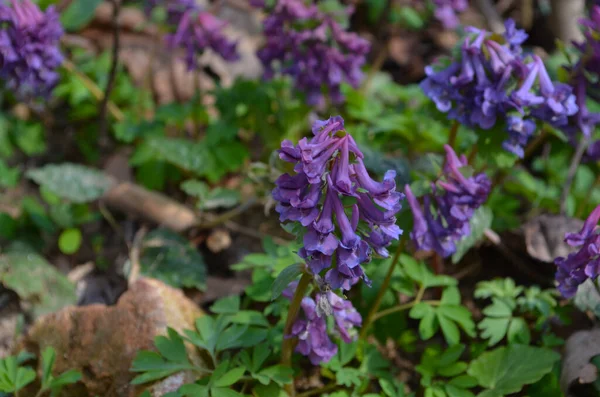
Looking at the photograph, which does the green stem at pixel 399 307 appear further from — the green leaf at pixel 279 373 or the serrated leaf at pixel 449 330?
the green leaf at pixel 279 373

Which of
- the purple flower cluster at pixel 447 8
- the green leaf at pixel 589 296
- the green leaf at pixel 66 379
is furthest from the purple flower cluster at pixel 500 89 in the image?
the green leaf at pixel 66 379

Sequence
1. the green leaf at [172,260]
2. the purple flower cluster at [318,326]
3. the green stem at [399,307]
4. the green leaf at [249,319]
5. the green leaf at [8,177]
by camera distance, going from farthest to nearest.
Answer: the green leaf at [8,177] → the green leaf at [172,260] → the green stem at [399,307] → the green leaf at [249,319] → the purple flower cluster at [318,326]

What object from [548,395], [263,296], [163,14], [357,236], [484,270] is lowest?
[484,270]

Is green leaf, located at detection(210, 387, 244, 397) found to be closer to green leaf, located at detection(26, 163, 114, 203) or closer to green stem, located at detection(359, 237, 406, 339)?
green stem, located at detection(359, 237, 406, 339)

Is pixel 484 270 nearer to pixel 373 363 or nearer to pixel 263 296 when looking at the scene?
pixel 373 363

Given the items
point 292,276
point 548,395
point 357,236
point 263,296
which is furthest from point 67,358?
point 548,395

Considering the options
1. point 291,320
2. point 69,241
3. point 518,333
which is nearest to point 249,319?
point 291,320
